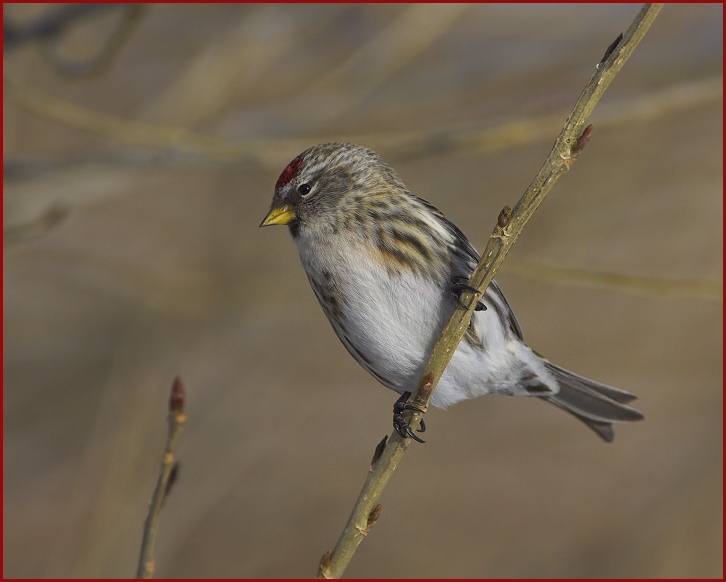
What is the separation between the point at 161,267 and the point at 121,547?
5.23 ft

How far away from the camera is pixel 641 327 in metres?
4.69

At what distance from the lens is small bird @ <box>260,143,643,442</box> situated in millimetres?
2455

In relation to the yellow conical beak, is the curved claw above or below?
below

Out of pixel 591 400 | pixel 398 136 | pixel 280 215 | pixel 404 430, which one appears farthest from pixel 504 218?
pixel 398 136

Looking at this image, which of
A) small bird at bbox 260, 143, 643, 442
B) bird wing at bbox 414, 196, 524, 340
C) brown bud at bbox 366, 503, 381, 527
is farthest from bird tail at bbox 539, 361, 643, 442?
brown bud at bbox 366, 503, 381, 527

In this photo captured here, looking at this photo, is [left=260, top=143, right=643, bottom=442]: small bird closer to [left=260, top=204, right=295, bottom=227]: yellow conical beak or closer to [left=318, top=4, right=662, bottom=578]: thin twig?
[left=260, top=204, right=295, bottom=227]: yellow conical beak

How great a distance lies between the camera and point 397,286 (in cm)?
245

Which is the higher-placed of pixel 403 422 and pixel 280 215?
pixel 280 215

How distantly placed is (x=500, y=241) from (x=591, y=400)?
1.18 meters

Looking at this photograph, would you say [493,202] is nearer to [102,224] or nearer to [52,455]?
[102,224]

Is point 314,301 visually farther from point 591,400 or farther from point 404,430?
point 404,430

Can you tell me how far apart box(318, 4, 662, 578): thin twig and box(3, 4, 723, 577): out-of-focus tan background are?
1.26 m

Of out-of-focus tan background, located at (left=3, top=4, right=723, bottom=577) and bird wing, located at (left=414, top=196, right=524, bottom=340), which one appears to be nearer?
bird wing, located at (left=414, top=196, right=524, bottom=340)

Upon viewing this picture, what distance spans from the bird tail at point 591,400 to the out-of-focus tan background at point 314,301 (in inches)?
34.2
